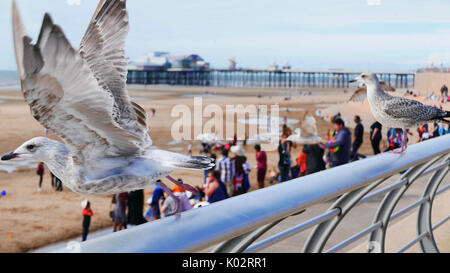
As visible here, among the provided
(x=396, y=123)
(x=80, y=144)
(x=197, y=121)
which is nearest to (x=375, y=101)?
(x=396, y=123)

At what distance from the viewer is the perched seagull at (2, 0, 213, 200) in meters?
0.80

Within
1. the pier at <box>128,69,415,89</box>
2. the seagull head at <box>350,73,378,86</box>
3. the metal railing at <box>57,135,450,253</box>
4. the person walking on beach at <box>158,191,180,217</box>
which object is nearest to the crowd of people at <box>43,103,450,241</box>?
the seagull head at <box>350,73,378,86</box>

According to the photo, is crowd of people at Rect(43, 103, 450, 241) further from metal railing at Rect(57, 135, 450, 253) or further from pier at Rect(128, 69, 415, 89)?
pier at Rect(128, 69, 415, 89)

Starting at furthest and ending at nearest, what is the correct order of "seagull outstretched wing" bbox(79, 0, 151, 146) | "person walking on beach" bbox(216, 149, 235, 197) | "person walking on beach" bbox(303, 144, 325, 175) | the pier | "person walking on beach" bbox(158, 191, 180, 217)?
the pier
"person walking on beach" bbox(216, 149, 235, 197)
"person walking on beach" bbox(303, 144, 325, 175)
"seagull outstretched wing" bbox(79, 0, 151, 146)
"person walking on beach" bbox(158, 191, 180, 217)

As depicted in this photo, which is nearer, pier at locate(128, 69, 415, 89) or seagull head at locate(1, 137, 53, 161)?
seagull head at locate(1, 137, 53, 161)

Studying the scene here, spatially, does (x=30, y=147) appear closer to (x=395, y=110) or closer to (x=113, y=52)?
(x=113, y=52)

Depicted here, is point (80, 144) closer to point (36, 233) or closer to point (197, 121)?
point (36, 233)

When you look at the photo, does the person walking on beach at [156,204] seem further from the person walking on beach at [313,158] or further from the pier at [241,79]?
the pier at [241,79]

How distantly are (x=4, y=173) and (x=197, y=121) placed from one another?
993cm

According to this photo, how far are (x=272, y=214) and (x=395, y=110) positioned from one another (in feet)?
4.02

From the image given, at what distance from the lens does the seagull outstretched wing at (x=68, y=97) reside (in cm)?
77

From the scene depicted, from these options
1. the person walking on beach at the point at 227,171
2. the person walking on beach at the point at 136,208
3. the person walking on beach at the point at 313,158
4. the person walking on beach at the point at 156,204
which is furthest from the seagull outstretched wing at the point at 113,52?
the person walking on beach at the point at 227,171

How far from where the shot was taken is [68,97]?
940 mm
